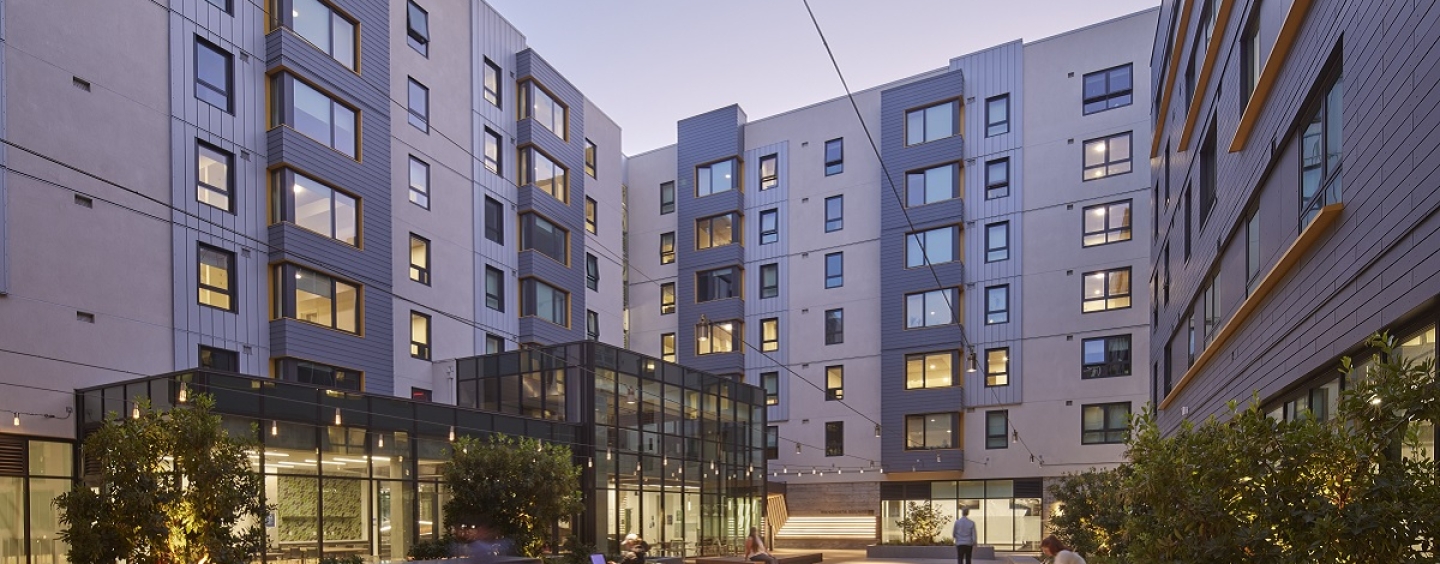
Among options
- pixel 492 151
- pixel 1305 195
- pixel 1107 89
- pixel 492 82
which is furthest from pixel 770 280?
pixel 1305 195

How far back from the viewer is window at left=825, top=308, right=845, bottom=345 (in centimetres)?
4272

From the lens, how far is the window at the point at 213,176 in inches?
821

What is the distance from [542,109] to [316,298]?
12397 millimetres

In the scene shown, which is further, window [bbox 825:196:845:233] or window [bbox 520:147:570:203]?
window [bbox 825:196:845:233]

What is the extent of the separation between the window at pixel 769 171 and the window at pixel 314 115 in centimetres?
2342

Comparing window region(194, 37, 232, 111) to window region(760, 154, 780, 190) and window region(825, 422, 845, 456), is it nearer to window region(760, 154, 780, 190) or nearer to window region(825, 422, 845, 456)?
window region(760, 154, 780, 190)

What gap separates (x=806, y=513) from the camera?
4256cm

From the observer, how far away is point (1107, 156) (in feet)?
121

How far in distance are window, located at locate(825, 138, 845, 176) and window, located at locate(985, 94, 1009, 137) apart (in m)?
6.83

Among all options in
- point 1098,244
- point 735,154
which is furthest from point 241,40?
point 1098,244

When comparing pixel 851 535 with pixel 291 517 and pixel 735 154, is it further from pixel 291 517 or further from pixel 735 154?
pixel 291 517

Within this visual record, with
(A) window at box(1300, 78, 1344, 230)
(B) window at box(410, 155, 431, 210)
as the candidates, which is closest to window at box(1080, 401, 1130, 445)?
(B) window at box(410, 155, 431, 210)

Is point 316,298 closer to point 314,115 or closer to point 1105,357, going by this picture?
point 314,115

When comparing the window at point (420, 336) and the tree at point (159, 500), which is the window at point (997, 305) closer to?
the window at point (420, 336)
